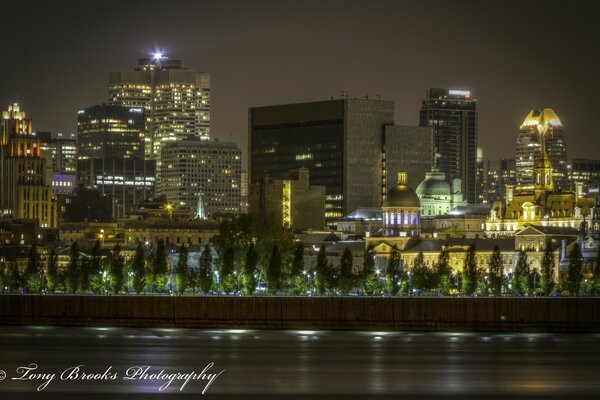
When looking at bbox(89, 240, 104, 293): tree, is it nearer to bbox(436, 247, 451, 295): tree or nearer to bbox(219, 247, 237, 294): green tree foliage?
bbox(219, 247, 237, 294): green tree foliage

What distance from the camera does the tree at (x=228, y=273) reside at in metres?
165

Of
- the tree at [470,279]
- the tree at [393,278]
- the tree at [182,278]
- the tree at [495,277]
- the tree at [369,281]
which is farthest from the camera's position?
the tree at [393,278]

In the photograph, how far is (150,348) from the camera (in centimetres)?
13025

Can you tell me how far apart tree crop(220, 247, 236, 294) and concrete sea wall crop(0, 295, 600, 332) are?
10.9 metres

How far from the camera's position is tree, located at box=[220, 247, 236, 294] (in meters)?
165

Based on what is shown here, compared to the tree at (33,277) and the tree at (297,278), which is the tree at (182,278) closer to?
the tree at (297,278)

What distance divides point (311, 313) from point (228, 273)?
17856 millimetres

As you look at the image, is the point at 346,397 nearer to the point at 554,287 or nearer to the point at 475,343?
the point at 475,343

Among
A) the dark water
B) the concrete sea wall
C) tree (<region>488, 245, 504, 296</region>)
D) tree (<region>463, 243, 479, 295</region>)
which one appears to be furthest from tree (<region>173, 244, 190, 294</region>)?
tree (<region>488, 245, 504, 296</region>)

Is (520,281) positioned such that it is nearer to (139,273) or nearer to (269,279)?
(269,279)

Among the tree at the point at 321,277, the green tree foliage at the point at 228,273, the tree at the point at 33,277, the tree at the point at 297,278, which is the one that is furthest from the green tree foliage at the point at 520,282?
the tree at the point at 33,277

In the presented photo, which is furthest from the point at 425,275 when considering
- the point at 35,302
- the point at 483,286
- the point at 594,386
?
the point at 594,386

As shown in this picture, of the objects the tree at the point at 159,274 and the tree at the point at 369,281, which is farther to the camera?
the tree at the point at 159,274

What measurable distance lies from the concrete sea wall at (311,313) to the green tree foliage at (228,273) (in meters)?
10.9
